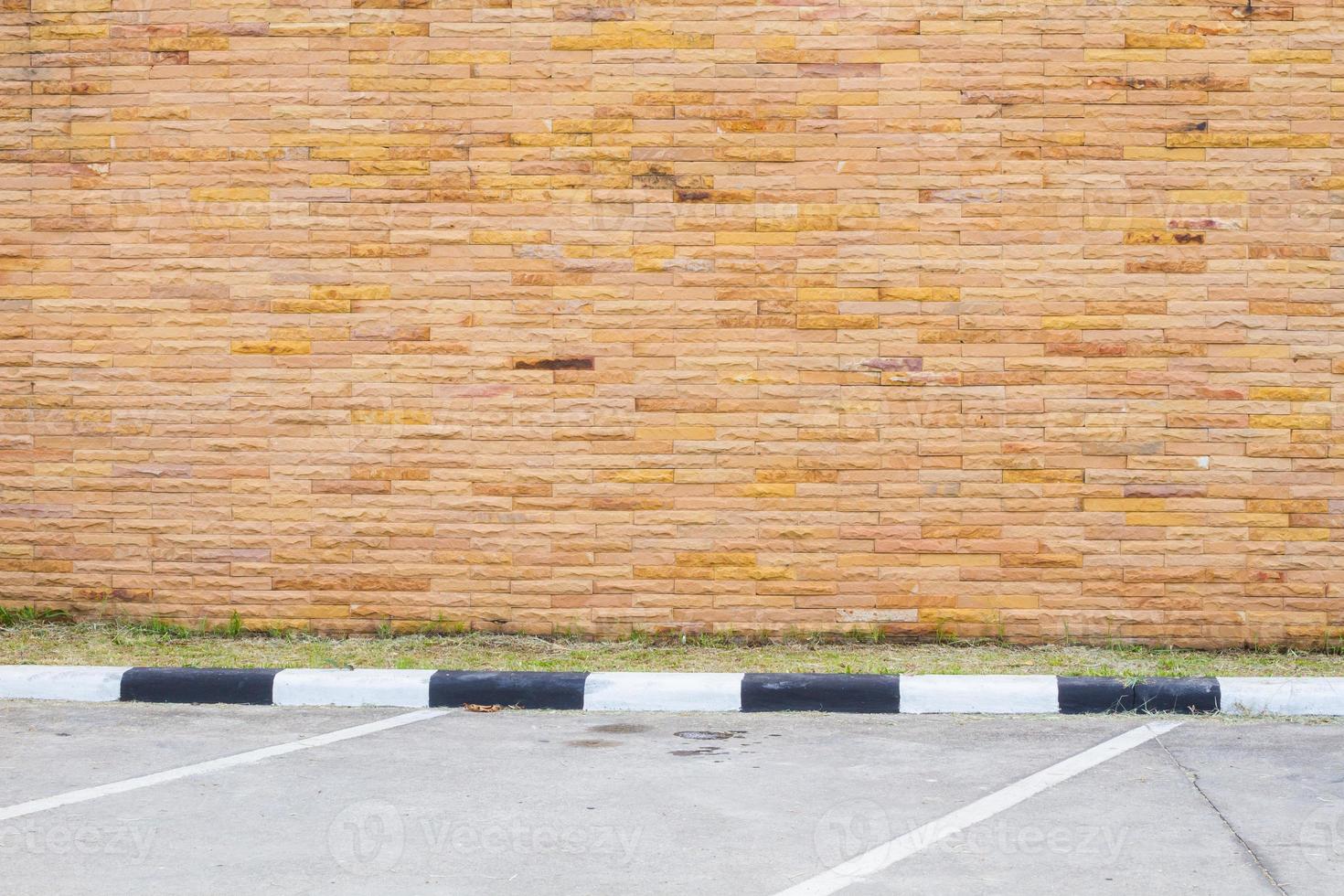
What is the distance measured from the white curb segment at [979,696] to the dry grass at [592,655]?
8.9 inches

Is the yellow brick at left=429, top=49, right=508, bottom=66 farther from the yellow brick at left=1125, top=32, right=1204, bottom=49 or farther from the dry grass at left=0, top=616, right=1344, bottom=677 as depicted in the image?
the yellow brick at left=1125, top=32, right=1204, bottom=49

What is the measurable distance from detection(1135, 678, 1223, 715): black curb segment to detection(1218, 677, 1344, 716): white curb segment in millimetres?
54

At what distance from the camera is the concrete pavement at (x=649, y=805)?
386cm

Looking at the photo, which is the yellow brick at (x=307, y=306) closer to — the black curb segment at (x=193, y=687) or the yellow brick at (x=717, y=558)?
the black curb segment at (x=193, y=687)

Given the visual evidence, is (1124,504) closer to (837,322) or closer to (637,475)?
(837,322)

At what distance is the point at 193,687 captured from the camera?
632 cm

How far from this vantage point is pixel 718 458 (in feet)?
22.9

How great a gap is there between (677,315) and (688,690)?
1965mm

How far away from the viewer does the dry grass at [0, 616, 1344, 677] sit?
648cm

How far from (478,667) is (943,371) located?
9.04 feet

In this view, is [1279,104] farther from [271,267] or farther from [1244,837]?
[271,267]

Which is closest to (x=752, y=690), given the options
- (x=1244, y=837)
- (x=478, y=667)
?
(x=478, y=667)

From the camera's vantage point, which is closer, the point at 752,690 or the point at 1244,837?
the point at 1244,837

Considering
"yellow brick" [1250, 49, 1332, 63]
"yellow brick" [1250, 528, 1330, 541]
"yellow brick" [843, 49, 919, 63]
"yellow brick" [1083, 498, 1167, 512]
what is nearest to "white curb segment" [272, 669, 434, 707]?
"yellow brick" [1083, 498, 1167, 512]
